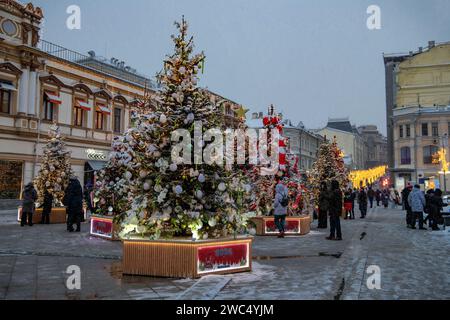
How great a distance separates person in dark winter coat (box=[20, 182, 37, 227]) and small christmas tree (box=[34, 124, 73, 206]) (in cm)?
230

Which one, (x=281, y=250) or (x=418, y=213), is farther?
(x=418, y=213)

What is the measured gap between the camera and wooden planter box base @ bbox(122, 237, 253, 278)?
24.1ft

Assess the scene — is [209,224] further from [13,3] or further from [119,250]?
[13,3]

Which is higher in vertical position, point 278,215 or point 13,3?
point 13,3

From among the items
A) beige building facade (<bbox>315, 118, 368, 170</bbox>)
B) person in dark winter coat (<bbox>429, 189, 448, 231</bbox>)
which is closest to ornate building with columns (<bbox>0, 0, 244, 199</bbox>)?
person in dark winter coat (<bbox>429, 189, 448, 231</bbox>)

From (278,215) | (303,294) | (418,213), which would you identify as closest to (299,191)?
(278,215)

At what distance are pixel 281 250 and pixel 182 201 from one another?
4102 millimetres

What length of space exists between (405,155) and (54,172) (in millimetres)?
48832

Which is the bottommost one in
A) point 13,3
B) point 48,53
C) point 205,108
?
point 205,108

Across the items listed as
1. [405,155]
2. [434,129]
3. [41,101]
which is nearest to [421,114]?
[434,129]

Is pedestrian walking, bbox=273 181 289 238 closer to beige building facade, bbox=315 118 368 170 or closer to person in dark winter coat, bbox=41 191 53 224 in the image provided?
person in dark winter coat, bbox=41 191 53 224
